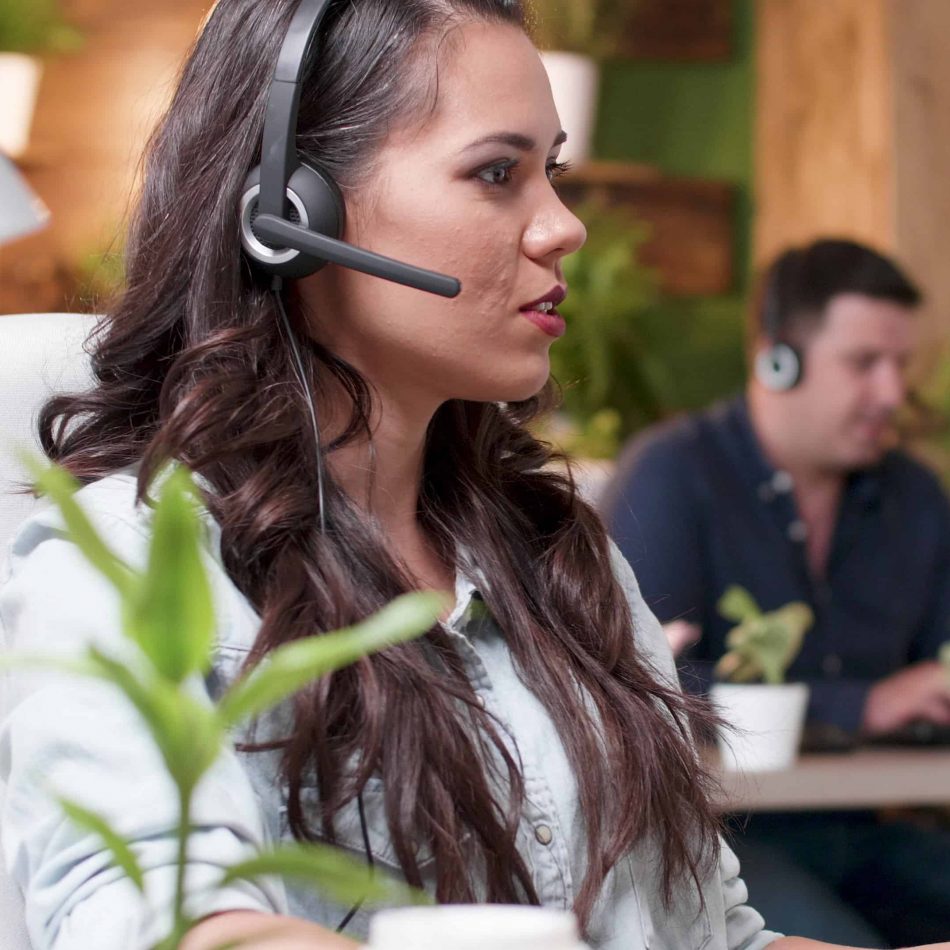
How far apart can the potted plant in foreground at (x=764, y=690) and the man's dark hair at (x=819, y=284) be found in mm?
684

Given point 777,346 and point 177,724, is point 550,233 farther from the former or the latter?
point 777,346

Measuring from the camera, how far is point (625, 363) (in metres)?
3.67

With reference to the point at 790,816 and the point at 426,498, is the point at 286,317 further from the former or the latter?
the point at 790,816

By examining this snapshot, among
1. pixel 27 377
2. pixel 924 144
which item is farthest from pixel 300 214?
pixel 924 144

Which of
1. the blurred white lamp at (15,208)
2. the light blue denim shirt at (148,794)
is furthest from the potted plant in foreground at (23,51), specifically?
the light blue denim shirt at (148,794)

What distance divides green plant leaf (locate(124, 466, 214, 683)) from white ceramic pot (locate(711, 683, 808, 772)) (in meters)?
1.53

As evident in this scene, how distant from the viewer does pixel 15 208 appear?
1327 millimetres

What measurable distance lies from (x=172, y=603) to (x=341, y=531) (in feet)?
1.85

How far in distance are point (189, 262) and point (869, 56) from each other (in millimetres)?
2509

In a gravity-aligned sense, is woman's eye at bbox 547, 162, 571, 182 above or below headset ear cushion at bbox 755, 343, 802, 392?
above

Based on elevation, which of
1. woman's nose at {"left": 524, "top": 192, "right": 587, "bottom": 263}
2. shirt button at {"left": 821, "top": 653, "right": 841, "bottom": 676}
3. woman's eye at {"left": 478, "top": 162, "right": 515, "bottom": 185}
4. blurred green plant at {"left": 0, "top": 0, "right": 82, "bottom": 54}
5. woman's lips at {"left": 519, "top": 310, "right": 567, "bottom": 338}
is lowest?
shirt button at {"left": 821, "top": 653, "right": 841, "bottom": 676}

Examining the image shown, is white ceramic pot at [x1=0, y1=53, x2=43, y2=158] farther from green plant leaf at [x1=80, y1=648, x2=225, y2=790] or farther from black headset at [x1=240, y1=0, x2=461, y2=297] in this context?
green plant leaf at [x1=80, y1=648, x2=225, y2=790]

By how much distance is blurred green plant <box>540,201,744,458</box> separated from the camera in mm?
3459

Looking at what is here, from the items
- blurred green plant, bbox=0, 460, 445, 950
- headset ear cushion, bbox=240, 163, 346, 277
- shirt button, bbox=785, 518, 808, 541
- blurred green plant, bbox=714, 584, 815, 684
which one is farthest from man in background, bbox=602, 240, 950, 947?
blurred green plant, bbox=0, 460, 445, 950
